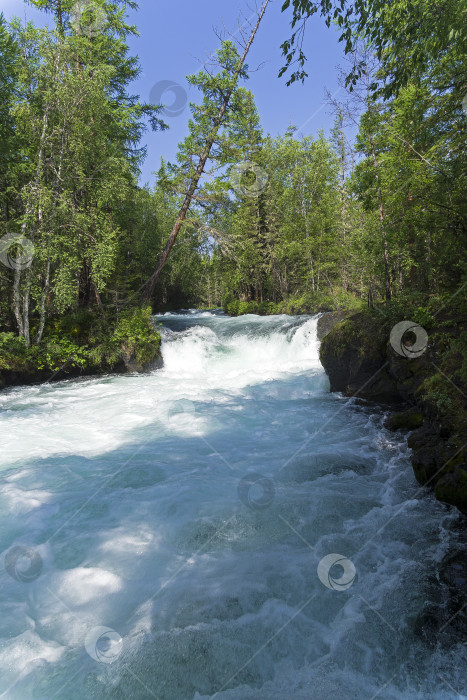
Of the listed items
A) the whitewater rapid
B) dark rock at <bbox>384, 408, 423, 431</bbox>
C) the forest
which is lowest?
the whitewater rapid

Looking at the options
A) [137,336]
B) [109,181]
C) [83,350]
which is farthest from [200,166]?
[83,350]

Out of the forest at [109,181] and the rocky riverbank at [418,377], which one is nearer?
the rocky riverbank at [418,377]

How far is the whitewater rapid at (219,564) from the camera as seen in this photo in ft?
7.91

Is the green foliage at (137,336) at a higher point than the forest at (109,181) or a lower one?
lower

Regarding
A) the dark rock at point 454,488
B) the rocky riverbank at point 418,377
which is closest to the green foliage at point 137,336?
the rocky riverbank at point 418,377

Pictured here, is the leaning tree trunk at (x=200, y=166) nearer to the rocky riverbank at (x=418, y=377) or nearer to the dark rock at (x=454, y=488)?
the rocky riverbank at (x=418, y=377)

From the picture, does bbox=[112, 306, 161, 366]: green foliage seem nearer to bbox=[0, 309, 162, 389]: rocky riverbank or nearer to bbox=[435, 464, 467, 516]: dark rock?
bbox=[0, 309, 162, 389]: rocky riverbank

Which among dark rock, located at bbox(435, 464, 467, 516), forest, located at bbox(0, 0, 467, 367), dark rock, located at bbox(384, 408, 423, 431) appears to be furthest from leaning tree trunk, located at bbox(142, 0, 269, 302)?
dark rock, located at bbox(435, 464, 467, 516)

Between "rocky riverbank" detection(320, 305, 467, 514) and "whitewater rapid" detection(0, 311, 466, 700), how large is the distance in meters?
0.46

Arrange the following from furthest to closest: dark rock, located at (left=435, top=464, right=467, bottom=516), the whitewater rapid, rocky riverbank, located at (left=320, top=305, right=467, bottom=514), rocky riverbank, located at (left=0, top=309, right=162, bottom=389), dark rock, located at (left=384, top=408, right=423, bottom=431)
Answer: rocky riverbank, located at (left=0, top=309, right=162, bottom=389)
dark rock, located at (left=384, top=408, right=423, bottom=431)
rocky riverbank, located at (left=320, top=305, right=467, bottom=514)
dark rock, located at (left=435, top=464, right=467, bottom=516)
the whitewater rapid

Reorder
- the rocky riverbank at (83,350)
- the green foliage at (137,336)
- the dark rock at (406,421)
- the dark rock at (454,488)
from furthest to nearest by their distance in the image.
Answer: the green foliage at (137,336), the rocky riverbank at (83,350), the dark rock at (406,421), the dark rock at (454,488)

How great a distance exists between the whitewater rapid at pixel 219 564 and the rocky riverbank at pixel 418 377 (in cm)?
46

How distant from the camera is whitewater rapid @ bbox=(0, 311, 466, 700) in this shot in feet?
7.91

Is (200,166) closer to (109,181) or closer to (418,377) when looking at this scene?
(109,181)
